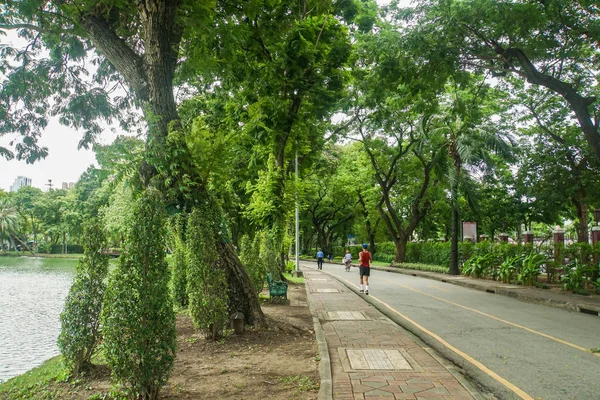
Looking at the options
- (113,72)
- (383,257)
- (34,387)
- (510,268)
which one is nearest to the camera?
(34,387)

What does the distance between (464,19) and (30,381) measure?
1437 cm

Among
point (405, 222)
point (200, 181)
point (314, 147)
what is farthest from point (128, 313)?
point (405, 222)

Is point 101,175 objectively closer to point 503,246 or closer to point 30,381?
point 30,381

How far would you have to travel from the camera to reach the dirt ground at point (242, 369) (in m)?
5.40

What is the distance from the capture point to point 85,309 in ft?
19.8

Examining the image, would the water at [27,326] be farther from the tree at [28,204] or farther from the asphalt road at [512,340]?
the tree at [28,204]

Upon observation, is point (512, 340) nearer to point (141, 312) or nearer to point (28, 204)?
point (141, 312)

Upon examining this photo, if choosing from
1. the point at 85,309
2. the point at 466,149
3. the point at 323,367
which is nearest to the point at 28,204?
the point at 466,149

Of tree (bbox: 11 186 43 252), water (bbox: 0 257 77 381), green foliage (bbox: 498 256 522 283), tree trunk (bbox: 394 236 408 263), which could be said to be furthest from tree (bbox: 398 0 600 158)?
tree (bbox: 11 186 43 252)

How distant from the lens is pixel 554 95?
27375mm

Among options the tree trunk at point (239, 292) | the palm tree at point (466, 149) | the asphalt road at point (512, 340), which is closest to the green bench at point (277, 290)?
the asphalt road at point (512, 340)

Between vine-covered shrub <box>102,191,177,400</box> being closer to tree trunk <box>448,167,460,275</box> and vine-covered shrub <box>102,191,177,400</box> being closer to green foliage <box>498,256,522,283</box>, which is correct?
green foliage <box>498,256,522,283</box>

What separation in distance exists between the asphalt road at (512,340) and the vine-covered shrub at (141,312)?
4034mm

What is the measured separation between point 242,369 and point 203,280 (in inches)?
78.7
